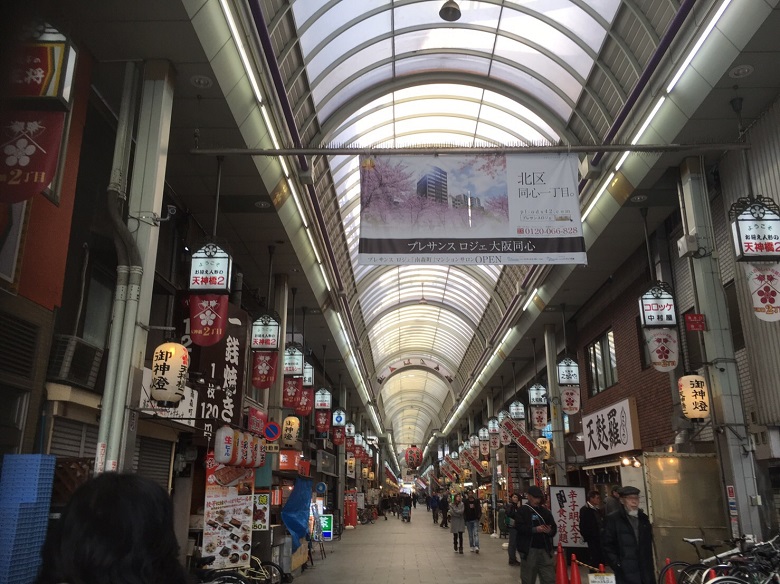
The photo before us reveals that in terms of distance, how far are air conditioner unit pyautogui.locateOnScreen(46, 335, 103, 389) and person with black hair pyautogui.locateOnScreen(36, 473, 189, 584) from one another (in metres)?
6.11

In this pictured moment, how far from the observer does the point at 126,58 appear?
770 cm

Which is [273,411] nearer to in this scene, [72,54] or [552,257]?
[552,257]

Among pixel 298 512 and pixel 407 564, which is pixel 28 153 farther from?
pixel 407 564

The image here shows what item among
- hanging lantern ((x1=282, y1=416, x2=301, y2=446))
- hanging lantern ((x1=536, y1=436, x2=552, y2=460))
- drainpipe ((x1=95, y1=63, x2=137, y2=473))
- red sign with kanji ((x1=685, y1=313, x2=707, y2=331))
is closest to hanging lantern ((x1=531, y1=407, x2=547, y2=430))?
hanging lantern ((x1=536, y1=436, x2=552, y2=460))

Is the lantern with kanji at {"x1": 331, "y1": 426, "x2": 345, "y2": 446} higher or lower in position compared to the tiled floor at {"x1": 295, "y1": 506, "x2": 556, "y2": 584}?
higher

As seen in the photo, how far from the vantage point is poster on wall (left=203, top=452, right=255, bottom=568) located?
9.72 m

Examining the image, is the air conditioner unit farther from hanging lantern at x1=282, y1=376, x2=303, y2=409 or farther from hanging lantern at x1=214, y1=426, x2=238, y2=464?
hanging lantern at x1=282, y1=376, x2=303, y2=409

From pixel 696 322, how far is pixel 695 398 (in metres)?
1.24

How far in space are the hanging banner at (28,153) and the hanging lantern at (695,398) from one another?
9.49m

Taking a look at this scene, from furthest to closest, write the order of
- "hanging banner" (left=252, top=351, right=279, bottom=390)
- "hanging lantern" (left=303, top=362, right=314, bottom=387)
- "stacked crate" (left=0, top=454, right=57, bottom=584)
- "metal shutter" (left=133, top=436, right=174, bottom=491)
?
"hanging lantern" (left=303, top=362, right=314, bottom=387) < "hanging banner" (left=252, top=351, right=279, bottom=390) < "metal shutter" (left=133, top=436, right=174, bottom=491) < "stacked crate" (left=0, top=454, right=57, bottom=584)

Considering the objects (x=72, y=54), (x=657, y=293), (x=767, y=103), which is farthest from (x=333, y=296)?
(x=72, y=54)

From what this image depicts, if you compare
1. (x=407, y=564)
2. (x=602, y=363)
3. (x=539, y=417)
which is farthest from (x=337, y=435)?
(x=602, y=363)

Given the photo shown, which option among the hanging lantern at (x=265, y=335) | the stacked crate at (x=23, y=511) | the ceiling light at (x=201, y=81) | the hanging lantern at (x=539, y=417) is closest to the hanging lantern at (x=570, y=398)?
the hanging lantern at (x=539, y=417)

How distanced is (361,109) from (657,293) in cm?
760
